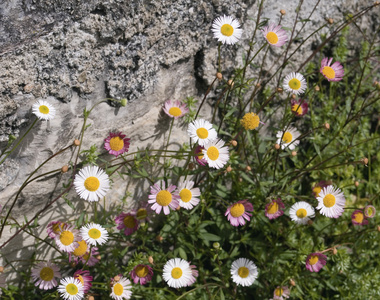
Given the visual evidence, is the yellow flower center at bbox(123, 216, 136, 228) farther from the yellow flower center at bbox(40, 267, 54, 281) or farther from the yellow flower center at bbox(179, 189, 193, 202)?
the yellow flower center at bbox(40, 267, 54, 281)

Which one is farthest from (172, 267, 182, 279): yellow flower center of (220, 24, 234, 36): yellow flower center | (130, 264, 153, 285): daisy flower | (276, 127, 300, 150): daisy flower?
(220, 24, 234, 36): yellow flower center

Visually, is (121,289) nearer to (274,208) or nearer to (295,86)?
(274,208)

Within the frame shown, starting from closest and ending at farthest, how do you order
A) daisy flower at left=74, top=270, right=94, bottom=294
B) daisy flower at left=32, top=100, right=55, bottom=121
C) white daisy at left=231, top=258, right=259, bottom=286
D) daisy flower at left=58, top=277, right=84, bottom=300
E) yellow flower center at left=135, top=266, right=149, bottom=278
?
1. daisy flower at left=32, top=100, right=55, bottom=121
2. daisy flower at left=58, top=277, right=84, bottom=300
3. daisy flower at left=74, top=270, right=94, bottom=294
4. yellow flower center at left=135, top=266, right=149, bottom=278
5. white daisy at left=231, top=258, right=259, bottom=286

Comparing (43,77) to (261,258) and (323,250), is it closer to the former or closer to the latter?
(261,258)

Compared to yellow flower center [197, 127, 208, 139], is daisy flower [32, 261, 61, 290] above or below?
below

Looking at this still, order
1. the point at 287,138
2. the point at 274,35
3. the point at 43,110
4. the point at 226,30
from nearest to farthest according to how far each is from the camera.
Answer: the point at 43,110
the point at 226,30
the point at 274,35
the point at 287,138

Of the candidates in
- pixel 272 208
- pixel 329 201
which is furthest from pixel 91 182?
pixel 329 201
